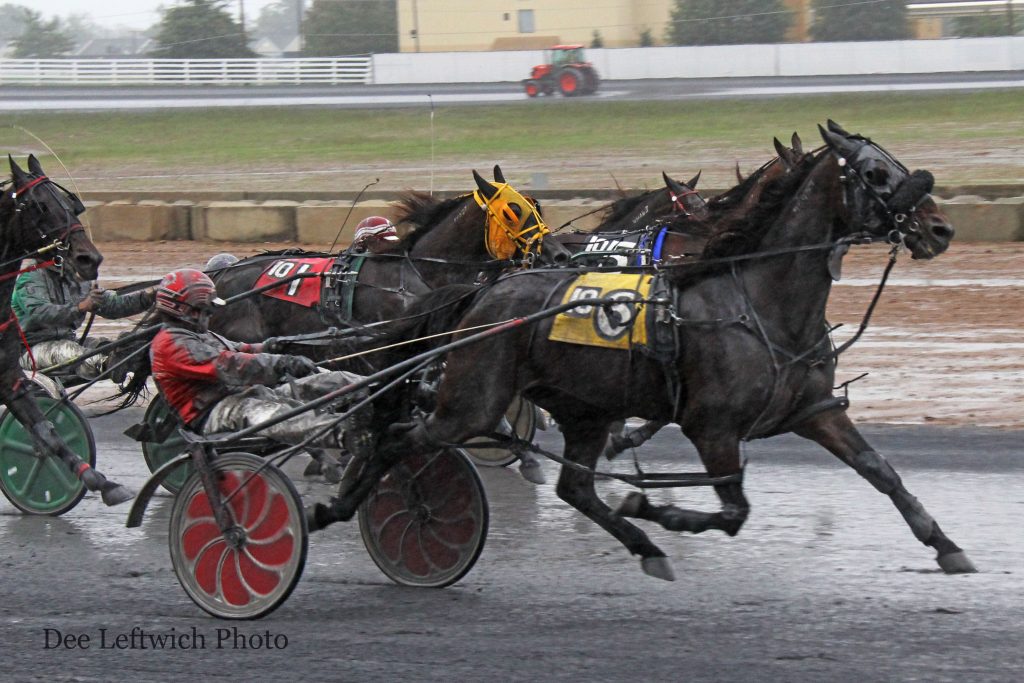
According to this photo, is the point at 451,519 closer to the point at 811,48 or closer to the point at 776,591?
the point at 776,591

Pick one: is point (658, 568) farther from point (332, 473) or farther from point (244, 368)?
point (244, 368)

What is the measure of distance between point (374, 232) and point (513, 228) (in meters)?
1.24

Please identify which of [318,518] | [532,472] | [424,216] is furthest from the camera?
[424,216]

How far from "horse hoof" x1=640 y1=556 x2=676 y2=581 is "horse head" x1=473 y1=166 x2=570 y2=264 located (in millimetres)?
2588

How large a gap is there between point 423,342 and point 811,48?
31.9 m

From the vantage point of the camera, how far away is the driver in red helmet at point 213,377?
18.6 ft

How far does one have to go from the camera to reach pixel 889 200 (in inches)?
215

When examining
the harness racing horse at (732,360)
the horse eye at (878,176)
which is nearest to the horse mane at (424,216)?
the harness racing horse at (732,360)

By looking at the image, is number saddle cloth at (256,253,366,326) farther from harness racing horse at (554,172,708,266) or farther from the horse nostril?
the horse nostril

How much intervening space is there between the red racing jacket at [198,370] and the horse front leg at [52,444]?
139 centimetres

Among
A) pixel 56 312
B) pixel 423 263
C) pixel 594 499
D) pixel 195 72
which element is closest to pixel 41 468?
pixel 56 312

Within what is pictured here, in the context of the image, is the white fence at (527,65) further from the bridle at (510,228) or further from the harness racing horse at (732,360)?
the harness racing horse at (732,360)

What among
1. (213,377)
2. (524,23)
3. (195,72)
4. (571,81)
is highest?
(524,23)

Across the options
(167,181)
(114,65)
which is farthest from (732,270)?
(114,65)
